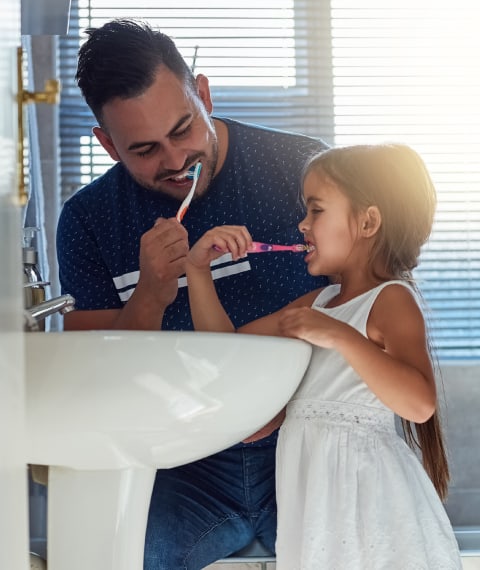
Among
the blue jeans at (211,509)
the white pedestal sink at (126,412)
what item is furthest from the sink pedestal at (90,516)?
the blue jeans at (211,509)

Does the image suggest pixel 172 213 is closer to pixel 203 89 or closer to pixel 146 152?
pixel 146 152

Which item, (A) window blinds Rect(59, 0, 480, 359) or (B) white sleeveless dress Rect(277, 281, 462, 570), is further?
(A) window blinds Rect(59, 0, 480, 359)

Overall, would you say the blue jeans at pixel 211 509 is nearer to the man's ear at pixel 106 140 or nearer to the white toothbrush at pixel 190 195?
the white toothbrush at pixel 190 195

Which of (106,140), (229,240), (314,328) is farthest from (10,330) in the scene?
(106,140)

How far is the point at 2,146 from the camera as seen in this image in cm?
58

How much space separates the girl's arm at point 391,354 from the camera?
110 centimetres

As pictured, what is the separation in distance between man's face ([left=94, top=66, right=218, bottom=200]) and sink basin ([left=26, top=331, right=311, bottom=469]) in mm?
681

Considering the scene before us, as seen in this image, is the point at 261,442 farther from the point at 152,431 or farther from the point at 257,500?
the point at 152,431

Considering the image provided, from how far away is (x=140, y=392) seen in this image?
824mm

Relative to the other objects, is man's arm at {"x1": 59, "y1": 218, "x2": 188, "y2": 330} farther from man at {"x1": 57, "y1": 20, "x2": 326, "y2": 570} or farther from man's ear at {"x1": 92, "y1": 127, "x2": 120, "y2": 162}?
man's ear at {"x1": 92, "y1": 127, "x2": 120, "y2": 162}

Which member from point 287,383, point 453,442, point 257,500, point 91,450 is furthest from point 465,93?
point 91,450

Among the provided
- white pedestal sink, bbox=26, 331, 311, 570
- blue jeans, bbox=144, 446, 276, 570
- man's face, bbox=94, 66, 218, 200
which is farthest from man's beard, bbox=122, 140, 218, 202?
white pedestal sink, bbox=26, 331, 311, 570

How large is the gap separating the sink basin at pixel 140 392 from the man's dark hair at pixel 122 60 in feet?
2.41

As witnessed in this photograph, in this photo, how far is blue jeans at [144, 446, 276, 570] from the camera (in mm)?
1254
